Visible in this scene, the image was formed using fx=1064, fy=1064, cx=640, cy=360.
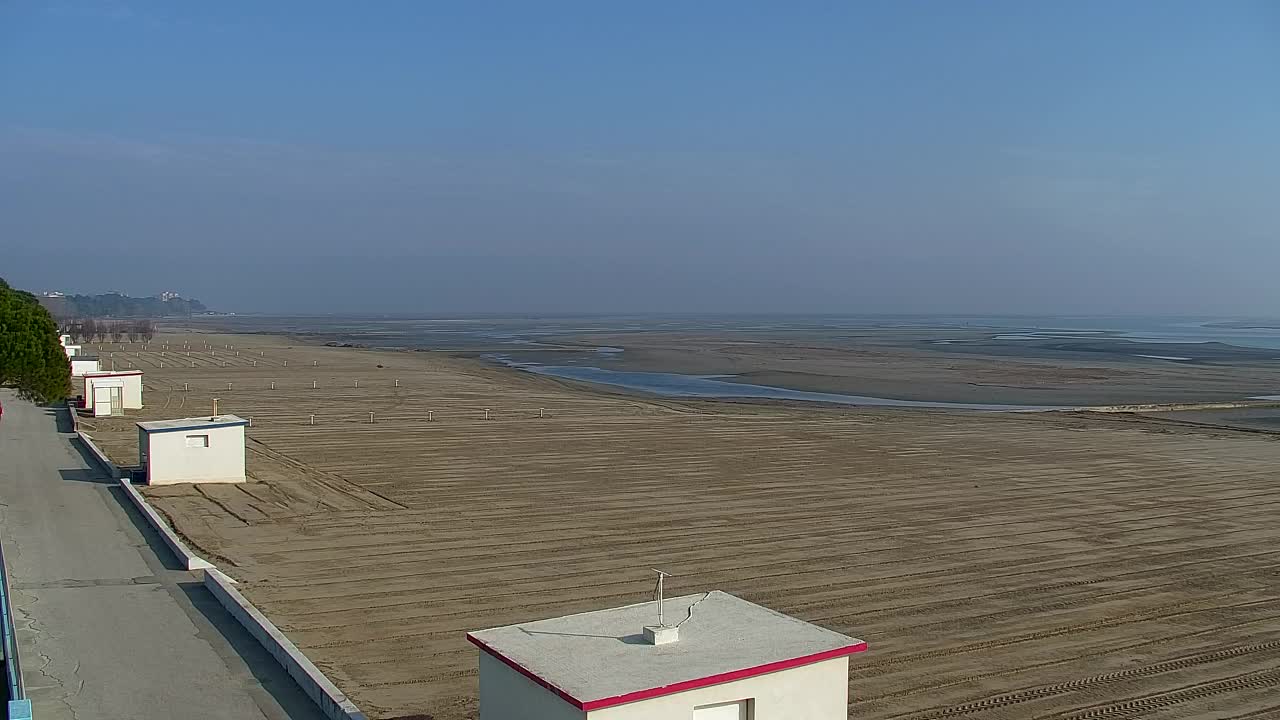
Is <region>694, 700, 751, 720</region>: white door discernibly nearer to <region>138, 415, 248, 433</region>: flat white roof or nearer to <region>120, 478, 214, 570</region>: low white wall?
<region>120, 478, 214, 570</region>: low white wall

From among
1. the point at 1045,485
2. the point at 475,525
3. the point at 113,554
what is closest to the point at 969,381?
the point at 1045,485

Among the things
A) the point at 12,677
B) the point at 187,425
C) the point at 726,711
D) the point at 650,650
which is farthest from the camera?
the point at 187,425

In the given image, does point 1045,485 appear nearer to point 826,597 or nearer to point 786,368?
point 826,597

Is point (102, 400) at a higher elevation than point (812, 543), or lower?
higher

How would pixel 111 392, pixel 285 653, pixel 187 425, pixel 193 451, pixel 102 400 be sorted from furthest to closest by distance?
1. pixel 111 392
2. pixel 102 400
3. pixel 187 425
4. pixel 193 451
5. pixel 285 653

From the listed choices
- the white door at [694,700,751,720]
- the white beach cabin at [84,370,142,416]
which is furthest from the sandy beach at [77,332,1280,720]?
the white door at [694,700,751,720]

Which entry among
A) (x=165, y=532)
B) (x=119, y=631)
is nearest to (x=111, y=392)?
(x=165, y=532)

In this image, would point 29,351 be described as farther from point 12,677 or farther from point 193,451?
point 12,677
